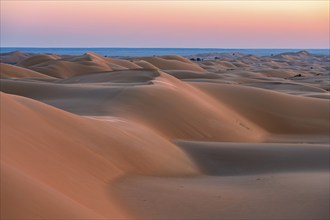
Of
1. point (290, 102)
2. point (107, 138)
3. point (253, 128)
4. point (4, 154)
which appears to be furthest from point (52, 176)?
point (290, 102)

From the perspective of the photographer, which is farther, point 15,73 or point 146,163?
point 15,73

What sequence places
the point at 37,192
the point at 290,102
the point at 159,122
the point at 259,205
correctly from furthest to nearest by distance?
1. the point at 290,102
2. the point at 159,122
3. the point at 259,205
4. the point at 37,192

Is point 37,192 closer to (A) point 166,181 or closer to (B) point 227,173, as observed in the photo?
(A) point 166,181

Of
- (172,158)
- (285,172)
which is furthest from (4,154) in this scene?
(285,172)

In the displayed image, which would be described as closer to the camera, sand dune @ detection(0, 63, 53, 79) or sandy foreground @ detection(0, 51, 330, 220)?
sandy foreground @ detection(0, 51, 330, 220)

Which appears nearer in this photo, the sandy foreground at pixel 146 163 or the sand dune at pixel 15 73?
the sandy foreground at pixel 146 163

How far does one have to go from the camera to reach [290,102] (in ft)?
65.9

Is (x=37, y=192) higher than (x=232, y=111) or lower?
higher

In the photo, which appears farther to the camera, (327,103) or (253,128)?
(327,103)

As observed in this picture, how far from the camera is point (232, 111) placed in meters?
18.3

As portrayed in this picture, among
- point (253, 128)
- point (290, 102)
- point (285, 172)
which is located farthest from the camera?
point (290, 102)

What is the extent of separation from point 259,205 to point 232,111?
11845 millimetres

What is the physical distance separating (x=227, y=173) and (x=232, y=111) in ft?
29.5

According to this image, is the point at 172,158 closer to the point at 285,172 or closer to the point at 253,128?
the point at 285,172
